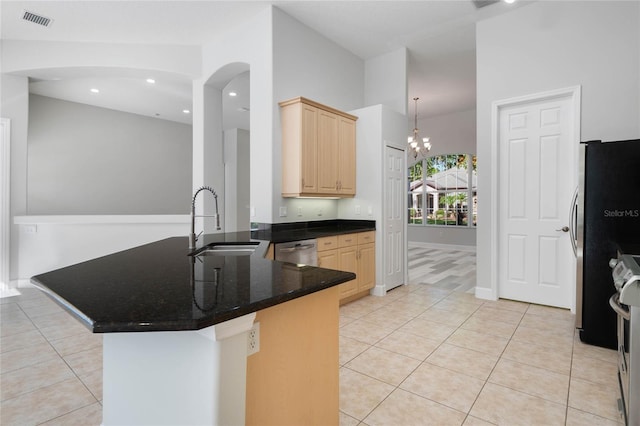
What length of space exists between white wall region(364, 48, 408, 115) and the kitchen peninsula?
13.5ft

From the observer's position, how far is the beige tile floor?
196cm

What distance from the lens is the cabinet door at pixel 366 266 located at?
4.23m

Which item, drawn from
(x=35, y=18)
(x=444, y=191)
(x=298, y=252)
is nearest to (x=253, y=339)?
(x=298, y=252)

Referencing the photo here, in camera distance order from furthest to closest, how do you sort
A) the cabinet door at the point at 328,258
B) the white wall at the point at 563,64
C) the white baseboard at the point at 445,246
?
the white baseboard at the point at 445,246 → the cabinet door at the point at 328,258 → the white wall at the point at 563,64

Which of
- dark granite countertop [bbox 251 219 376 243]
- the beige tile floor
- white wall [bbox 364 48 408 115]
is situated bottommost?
the beige tile floor

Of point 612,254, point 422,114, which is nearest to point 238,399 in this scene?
point 612,254

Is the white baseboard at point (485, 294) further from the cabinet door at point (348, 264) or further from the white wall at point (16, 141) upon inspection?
the white wall at point (16, 141)

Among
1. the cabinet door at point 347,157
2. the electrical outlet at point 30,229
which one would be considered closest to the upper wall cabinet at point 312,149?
the cabinet door at point 347,157

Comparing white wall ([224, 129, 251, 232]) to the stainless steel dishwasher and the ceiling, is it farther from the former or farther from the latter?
the stainless steel dishwasher

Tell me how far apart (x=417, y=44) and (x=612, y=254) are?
369cm

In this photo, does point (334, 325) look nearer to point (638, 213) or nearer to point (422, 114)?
point (638, 213)

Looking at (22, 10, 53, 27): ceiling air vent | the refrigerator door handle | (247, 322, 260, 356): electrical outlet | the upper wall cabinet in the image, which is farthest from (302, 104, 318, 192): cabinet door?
(22, 10, 53, 27): ceiling air vent

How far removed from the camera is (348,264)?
406 centimetres

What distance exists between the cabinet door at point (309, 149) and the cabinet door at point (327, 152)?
76 mm
